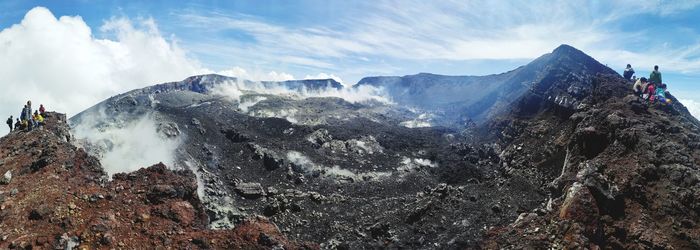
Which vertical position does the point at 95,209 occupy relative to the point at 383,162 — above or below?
above

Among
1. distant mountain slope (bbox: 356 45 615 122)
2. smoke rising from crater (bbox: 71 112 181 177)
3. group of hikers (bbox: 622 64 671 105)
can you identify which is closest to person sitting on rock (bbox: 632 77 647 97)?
group of hikers (bbox: 622 64 671 105)

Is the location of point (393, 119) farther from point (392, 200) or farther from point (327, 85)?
point (327, 85)

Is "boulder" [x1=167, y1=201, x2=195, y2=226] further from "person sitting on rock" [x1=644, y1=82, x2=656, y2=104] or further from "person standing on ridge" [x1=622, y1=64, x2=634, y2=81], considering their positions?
"person standing on ridge" [x1=622, y1=64, x2=634, y2=81]

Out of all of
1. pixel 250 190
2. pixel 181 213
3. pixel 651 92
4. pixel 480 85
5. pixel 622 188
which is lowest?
pixel 250 190

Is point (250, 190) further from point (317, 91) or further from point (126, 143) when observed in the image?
point (317, 91)

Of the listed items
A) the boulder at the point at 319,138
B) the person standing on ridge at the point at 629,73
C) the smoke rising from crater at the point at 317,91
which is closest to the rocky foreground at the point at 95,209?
the boulder at the point at 319,138

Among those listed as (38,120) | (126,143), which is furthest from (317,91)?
(38,120)

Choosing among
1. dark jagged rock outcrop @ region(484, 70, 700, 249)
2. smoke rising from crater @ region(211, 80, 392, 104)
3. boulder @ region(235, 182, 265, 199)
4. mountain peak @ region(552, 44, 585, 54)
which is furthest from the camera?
smoke rising from crater @ region(211, 80, 392, 104)
